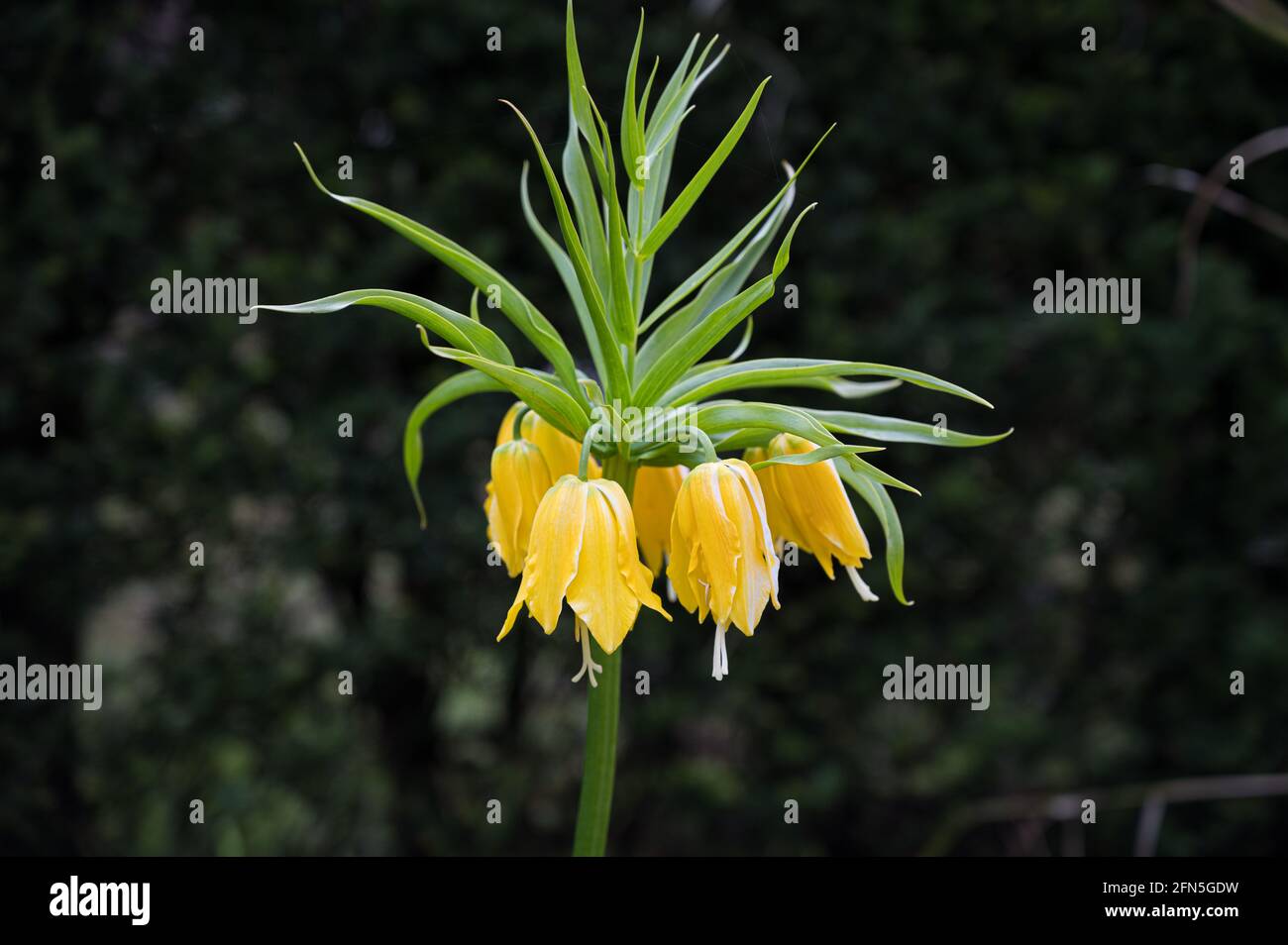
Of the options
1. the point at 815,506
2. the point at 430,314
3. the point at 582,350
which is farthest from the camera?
the point at 582,350

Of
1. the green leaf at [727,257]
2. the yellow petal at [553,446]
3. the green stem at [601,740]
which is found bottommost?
the green stem at [601,740]

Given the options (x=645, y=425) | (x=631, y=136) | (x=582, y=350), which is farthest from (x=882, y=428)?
(x=582, y=350)

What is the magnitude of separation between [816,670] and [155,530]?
1588mm

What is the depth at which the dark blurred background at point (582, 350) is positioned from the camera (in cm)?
223

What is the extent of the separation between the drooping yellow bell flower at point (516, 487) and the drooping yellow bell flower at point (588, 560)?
3.9 inches

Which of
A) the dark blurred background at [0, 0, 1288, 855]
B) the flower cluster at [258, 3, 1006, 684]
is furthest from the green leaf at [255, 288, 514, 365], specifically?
the dark blurred background at [0, 0, 1288, 855]

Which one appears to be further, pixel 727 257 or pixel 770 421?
pixel 727 257

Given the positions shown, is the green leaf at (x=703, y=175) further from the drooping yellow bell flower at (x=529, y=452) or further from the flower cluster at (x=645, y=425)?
the drooping yellow bell flower at (x=529, y=452)

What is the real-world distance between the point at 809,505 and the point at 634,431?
16 cm

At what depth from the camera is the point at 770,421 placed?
0.69 metres

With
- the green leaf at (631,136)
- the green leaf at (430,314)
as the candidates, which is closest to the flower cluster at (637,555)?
the green leaf at (430,314)

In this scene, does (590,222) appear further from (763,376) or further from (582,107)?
(763,376)

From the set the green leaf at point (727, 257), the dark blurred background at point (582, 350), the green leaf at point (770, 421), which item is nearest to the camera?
the green leaf at point (770, 421)

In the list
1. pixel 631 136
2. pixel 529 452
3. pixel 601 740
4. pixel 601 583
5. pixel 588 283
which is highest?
pixel 631 136
